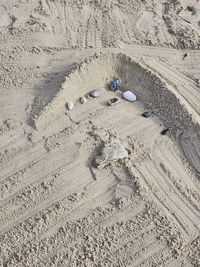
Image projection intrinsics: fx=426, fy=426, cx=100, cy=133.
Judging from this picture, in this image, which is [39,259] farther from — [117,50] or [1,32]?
[1,32]

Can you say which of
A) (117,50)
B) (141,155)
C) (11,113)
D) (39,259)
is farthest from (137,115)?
(39,259)

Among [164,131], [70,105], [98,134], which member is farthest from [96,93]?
[164,131]

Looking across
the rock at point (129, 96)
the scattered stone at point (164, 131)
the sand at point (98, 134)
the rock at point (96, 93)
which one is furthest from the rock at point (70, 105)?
the scattered stone at point (164, 131)

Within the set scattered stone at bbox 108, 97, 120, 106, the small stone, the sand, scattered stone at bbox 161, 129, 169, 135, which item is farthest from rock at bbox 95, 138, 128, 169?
the small stone

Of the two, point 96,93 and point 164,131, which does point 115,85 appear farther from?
point 164,131

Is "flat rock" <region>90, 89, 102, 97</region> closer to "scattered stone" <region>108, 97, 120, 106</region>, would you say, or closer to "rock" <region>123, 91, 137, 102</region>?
"scattered stone" <region>108, 97, 120, 106</region>

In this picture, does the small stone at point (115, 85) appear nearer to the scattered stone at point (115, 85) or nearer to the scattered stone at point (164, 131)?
the scattered stone at point (115, 85)
